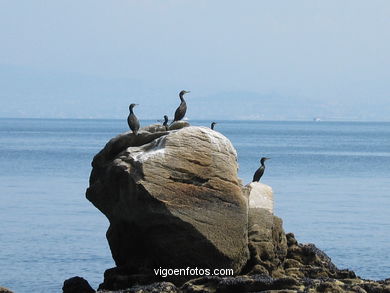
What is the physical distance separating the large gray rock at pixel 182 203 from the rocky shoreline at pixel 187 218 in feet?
0.06

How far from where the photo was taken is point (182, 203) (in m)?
19.6

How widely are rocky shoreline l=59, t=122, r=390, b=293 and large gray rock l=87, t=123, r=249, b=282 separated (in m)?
0.02

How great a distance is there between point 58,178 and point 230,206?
121 feet

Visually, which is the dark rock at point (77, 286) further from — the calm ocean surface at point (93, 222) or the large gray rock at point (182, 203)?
the calm ocean surface at point (93, 222)

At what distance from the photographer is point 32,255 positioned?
27875 mm

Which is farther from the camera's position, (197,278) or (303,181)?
(303,181)

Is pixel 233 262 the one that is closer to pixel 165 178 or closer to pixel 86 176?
pixel 165 178

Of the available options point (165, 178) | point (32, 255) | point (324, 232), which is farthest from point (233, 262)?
point (324, 232)

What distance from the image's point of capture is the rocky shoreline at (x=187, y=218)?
64.1 ft

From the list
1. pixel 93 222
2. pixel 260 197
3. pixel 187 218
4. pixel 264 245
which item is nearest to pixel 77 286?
pixel 187 218

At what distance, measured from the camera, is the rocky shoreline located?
64.1 ft

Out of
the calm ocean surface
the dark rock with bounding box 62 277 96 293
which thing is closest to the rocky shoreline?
the dark rock with bounding box 62 277 96 293

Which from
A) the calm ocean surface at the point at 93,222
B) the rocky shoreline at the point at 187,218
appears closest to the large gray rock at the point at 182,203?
the rocky shoreline at the point at 187,218

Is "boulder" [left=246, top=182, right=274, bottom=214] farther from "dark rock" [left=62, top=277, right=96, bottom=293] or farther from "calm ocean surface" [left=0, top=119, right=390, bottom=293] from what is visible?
"calm ocean surface" [left=0, top=119, right=390, bottom=293]
